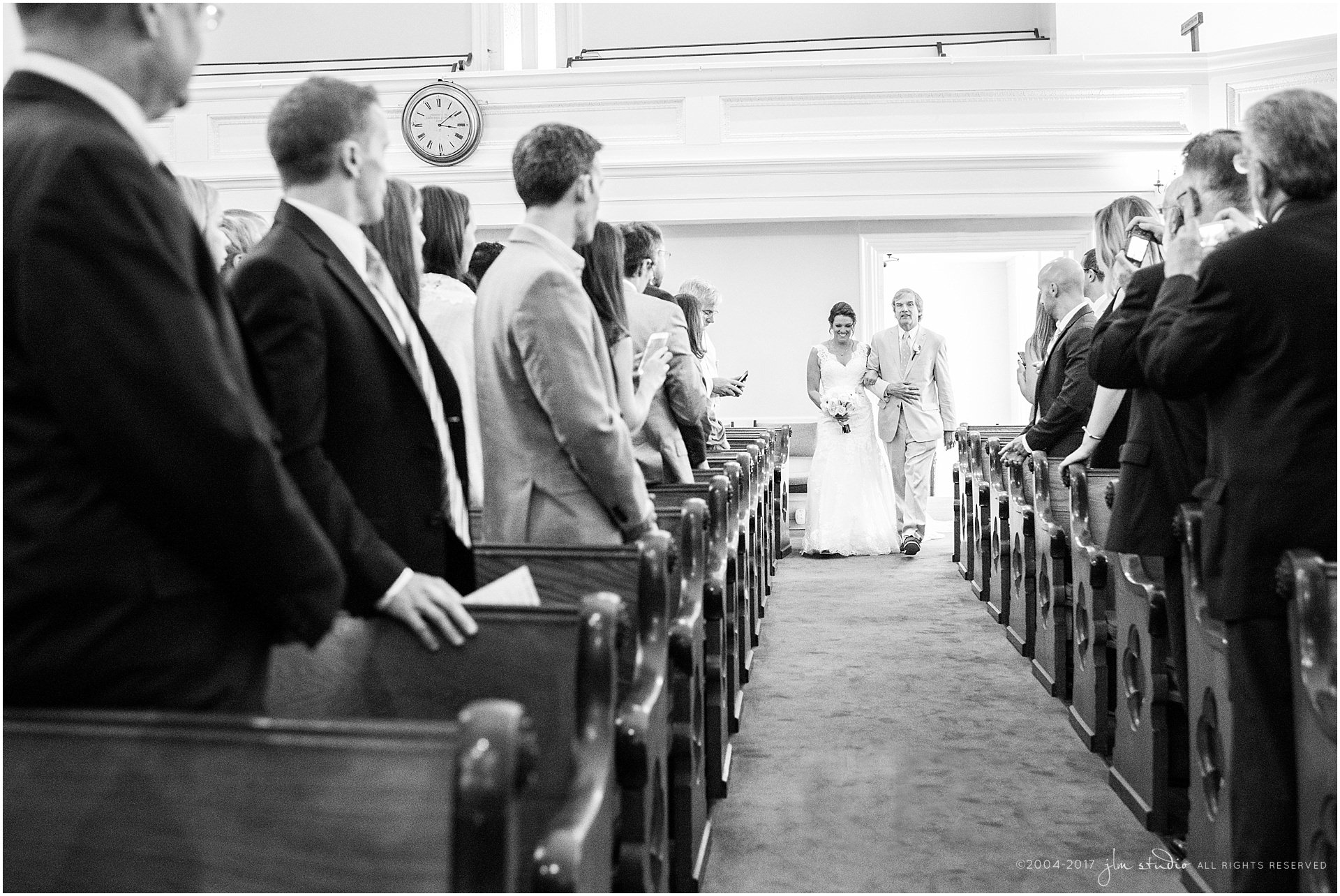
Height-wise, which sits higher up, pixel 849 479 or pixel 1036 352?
pixel 1036 352

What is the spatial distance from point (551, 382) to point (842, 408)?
516 centimetres

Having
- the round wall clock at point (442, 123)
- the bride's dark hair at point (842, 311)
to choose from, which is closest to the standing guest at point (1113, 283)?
the bride's dark hair at point (842, 311)

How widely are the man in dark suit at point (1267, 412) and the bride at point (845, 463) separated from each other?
201 inches

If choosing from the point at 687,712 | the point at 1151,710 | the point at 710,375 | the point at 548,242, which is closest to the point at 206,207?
the point at 548,242

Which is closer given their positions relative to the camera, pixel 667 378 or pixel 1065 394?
pixel 667 378

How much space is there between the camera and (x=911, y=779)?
329 cm

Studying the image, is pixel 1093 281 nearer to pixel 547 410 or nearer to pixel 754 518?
pixel 754 518

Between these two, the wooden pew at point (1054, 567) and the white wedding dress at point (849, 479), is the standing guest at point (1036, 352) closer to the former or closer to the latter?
the wooden pew at point (1054, 567)

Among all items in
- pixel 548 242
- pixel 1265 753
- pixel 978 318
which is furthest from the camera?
pixel 978 318

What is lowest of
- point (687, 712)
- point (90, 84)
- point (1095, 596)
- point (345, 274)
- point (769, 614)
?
point (769, 614)

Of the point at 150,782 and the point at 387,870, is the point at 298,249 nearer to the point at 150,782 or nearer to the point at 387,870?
the point at 150,782

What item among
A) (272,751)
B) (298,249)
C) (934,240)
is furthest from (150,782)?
(934,240)

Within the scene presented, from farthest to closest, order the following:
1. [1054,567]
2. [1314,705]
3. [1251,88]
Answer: [1251,88] → [1054,567] → [1314,705]

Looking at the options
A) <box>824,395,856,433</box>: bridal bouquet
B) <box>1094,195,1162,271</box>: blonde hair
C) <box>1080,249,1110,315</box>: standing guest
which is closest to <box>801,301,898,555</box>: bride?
<box>824,395,856,433</box>: bridal bouquet
